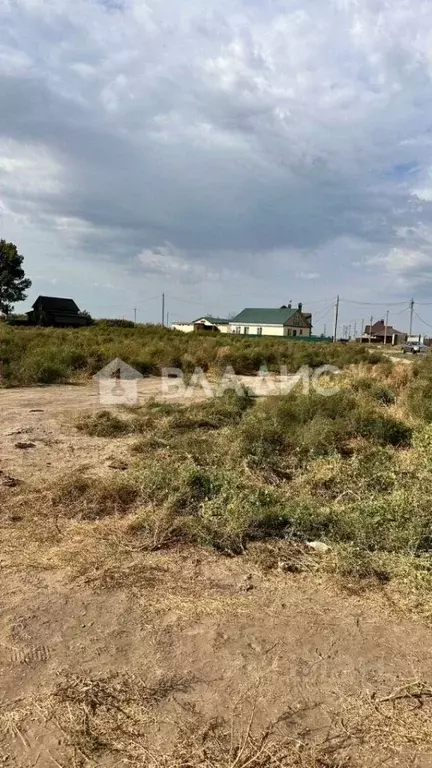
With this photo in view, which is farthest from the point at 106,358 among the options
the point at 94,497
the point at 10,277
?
the point at 10,277

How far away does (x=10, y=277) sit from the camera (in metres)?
41.7

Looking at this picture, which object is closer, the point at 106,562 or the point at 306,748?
the point at 306,748

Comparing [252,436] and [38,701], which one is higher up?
[252,436]

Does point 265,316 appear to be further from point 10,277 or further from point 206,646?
point 206,646

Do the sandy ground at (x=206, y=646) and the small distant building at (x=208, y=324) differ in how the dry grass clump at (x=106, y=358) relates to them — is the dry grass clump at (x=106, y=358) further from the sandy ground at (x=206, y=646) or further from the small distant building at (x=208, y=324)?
the small distant building at (x=208, y=324)

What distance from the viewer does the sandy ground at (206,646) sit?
1960 millimetres

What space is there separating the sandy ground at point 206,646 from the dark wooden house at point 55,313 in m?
41.9

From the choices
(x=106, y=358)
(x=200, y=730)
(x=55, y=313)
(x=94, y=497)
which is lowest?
(x=200, y=730)

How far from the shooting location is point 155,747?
6.12 feet

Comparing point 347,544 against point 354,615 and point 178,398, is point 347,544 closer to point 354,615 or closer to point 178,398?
point 354,615

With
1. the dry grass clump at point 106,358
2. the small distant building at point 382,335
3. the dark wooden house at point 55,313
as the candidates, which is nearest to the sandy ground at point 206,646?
the dry grass clump at point 106,358

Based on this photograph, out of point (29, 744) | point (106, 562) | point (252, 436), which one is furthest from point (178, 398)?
point (29, 744)

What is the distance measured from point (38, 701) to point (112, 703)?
287 millimetres

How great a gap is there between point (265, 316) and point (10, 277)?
28061 mm
